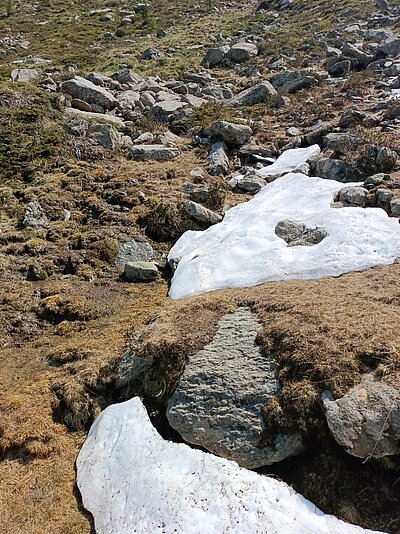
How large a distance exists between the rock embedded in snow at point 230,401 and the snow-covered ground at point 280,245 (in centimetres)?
237

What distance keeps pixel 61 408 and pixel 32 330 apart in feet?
7.78

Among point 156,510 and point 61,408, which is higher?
point 156,510

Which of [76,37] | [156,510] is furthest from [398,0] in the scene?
[156,510]

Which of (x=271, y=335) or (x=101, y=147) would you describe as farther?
(x=101, y=147)

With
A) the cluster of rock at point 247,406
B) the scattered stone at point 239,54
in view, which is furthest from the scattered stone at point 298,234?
the scattered stone at point 239,54

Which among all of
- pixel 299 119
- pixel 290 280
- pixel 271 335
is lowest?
pixel 299 119

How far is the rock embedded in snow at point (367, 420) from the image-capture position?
4684 mm

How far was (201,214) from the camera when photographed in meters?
11.9

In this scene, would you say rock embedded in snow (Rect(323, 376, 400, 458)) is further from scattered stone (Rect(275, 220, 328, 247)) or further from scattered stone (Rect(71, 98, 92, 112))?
scattered stone (Rect(71, 98, 92, 112))

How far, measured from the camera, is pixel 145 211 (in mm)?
12320

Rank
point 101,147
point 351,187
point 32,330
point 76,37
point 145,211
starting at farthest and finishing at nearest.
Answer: point 76,37 → point 101,147 → point 145,211 → point 351,187 → point 32,330

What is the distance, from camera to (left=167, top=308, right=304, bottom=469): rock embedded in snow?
5.23 meters

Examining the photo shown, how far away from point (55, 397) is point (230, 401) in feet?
9.17

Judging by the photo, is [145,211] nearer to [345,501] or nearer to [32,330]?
[32,330]
